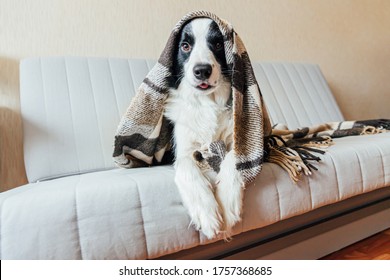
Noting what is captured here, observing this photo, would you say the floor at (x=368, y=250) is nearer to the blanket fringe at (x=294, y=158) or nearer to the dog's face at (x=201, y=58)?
the blanket fringe at (x=294, y=158)

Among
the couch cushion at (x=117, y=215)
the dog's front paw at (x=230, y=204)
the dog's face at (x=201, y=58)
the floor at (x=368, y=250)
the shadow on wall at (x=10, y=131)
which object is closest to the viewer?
the couch cushion at (x=117, y=215)

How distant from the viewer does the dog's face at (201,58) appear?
72 centimetres

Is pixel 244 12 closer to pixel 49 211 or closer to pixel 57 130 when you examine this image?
pixel 57 130

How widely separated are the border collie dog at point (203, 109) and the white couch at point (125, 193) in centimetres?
5

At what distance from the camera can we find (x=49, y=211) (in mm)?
515

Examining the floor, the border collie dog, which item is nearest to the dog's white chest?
the border collie dog

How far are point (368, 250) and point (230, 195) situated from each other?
676 mm

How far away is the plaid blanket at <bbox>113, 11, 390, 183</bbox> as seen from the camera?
71 cm

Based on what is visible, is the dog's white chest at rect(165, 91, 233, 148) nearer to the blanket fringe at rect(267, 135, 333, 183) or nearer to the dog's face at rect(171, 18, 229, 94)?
the dog's face at rect(171, 18, 229, 94)

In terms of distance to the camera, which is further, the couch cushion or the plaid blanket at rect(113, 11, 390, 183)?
the plaid blanket at rect(113, 11, 390, 183)

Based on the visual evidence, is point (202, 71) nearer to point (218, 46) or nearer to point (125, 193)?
point (218, 46)

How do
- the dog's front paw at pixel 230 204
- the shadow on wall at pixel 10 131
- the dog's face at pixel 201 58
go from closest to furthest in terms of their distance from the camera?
the dog's front paw at pixel 230 204, the dog's face at pixel 201 58, the shadow on wall at pixel 10 131

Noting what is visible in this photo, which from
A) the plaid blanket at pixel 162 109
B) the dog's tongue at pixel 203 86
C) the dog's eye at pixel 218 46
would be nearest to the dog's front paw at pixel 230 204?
the plaid blanket at pixel 162 109
